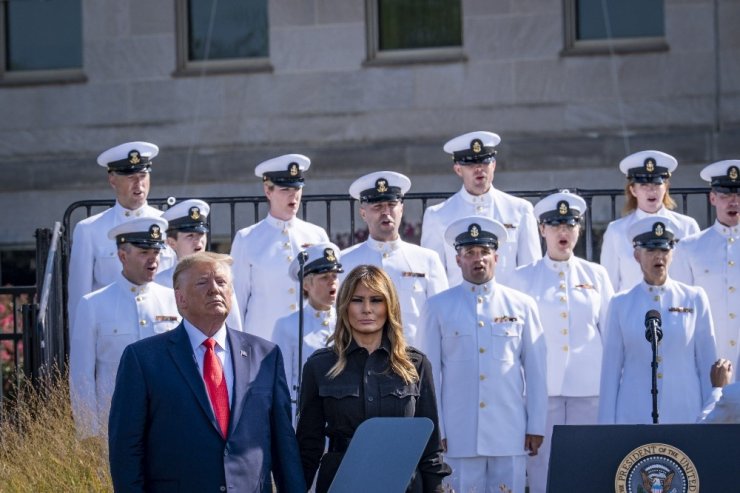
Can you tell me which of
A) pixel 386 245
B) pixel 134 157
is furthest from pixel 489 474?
pixel 134 157

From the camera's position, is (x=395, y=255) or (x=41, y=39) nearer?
(x=395, y=255)

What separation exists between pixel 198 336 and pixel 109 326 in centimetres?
292

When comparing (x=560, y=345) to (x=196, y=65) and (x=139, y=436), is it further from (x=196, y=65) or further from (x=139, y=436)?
(x=196, y=65)

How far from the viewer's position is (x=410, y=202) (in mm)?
15125

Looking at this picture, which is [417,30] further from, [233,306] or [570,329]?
[233,306]

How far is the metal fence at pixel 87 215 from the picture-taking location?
11.3 m

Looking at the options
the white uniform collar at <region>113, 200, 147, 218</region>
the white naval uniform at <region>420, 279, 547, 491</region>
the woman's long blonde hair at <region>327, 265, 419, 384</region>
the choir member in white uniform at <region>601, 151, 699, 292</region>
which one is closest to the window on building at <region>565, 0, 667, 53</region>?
the choir member in white uniform at <region>601, 151, 699, 292</region>

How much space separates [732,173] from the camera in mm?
10688

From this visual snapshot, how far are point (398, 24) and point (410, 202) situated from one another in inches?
75.9

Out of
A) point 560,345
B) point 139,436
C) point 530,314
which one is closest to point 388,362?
point 139,436

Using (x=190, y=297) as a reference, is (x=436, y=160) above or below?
above

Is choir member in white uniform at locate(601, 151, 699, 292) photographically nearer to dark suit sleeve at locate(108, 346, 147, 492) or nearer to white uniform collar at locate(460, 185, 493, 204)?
white uniform collar at locate(460, 185, 493, 204)

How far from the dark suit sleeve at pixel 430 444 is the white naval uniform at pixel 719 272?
347 centimetres

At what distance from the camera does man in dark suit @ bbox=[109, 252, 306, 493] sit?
689cm
